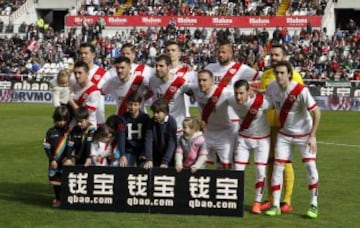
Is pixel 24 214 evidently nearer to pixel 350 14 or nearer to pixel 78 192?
pixel 78 192

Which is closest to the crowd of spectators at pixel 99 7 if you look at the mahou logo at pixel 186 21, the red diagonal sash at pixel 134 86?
the mahou logo at pixel 186 21

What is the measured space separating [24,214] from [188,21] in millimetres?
40397

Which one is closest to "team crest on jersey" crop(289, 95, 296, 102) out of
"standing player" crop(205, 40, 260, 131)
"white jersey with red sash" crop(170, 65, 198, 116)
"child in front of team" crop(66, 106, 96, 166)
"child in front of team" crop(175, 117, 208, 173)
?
"standing player" crop(205, 40, 260, 131)

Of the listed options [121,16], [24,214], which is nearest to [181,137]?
[24,214]

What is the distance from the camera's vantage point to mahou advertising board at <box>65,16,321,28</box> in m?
48.8

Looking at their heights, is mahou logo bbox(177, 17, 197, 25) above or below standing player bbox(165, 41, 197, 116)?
below

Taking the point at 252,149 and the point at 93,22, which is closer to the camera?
the point at 252,149

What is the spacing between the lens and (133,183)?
36.7ft

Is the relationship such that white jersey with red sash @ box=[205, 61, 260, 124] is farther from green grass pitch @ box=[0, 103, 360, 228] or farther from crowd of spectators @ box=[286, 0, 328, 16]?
crowd of spectators @ box=[286, 0, 328, 16]

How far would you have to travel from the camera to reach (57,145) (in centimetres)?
1173

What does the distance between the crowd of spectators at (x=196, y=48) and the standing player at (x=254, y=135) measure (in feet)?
91.8

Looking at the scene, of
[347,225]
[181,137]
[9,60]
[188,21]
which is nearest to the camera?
[347,225]

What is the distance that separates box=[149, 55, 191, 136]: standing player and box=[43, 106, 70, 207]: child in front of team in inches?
55.1

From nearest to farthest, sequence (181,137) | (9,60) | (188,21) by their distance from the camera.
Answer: (181,137) < (9,60) < (188,21)
